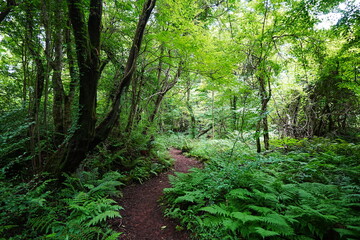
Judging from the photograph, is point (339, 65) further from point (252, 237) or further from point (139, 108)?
point (139, 108)

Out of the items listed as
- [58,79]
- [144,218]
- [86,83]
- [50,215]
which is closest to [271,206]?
[144,218]

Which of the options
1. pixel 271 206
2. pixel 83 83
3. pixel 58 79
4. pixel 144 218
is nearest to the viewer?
pixel 271 206

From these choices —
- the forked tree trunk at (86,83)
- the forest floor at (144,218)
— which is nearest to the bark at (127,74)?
the forked tree trunk at (86,83)

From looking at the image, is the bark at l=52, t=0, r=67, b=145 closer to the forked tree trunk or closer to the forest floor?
the forked tree trunk

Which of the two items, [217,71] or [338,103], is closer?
[217,71]

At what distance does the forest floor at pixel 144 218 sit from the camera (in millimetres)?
3188

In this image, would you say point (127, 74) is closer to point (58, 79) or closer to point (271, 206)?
point (58, 79)

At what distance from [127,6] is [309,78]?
9.87 meters

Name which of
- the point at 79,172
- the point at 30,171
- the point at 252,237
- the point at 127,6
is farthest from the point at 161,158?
the point at 127,6

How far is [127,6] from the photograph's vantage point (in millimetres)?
4746

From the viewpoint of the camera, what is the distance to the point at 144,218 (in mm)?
3768

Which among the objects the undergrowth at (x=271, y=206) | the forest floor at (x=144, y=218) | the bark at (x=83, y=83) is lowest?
the forest floor at (x=144, y=218)

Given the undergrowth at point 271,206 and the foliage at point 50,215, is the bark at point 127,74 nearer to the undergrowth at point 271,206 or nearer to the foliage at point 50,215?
the foliage at point 50,215

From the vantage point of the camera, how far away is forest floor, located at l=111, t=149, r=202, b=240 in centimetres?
319
